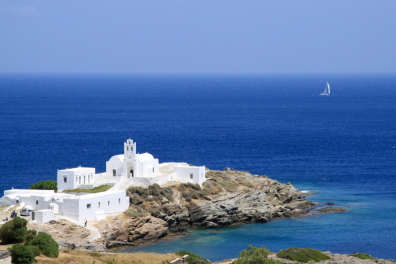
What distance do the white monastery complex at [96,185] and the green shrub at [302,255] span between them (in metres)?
20.1

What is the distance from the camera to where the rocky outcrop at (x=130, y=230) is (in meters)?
62.2

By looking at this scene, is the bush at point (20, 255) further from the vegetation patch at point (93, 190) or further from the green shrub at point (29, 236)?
the vegetation patch at point (93, 190)

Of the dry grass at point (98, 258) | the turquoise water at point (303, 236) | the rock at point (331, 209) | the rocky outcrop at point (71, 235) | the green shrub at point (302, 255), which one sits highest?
the dry grass at point (98, 258)

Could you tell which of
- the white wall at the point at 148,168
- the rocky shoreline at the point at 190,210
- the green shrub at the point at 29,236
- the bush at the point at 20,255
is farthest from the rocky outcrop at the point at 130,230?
the bush at the point at 20,255

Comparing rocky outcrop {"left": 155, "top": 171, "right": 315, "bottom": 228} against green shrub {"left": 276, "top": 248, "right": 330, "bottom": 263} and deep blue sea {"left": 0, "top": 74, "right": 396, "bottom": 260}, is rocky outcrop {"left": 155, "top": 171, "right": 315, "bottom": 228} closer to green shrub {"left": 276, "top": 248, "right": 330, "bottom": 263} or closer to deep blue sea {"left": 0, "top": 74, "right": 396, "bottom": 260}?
deep blue sea {"left": 0, "top": 74, "right": 396, "bottom": 260}

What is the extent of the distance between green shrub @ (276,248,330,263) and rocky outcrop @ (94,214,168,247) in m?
15.4

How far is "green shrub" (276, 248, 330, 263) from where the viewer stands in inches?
2184

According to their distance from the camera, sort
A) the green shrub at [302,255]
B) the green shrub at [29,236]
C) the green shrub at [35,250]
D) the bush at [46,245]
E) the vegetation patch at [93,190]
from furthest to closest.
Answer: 1. the vegetation patch at [93,190]
2. the green shrub at [302,255]
3. the green shrub at [29,236]
4. the bush at [46,245]
5. the green shrub at [35,250]

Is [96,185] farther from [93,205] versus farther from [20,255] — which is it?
[20,255]

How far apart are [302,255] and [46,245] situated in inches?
921

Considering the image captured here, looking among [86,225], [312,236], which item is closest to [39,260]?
[86,225]

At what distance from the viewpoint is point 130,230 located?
64.2 meters

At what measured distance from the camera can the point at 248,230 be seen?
233ft

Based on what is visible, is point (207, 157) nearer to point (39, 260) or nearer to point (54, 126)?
point (54, 126)
